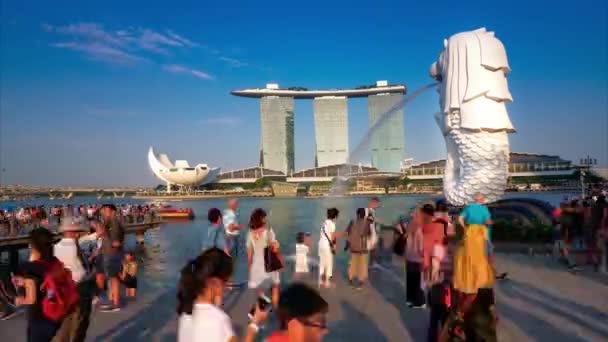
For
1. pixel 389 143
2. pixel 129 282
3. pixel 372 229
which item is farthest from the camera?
pixel 389 143

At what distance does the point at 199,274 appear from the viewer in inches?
97.0

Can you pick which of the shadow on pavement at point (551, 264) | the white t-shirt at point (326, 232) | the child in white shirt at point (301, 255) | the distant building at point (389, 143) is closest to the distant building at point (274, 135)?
the distant building at point (389, 143)

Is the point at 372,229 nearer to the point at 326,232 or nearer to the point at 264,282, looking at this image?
the point at 326,232

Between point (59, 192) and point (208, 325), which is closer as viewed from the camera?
point (208, 325)

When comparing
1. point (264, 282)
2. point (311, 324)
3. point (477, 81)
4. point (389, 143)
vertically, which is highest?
point (389, 143)

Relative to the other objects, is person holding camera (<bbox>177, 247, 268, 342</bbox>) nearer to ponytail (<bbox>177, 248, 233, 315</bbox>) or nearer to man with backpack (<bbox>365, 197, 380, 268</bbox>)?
ponytail (<bbox>177, 248, 233, 315</bbox>)

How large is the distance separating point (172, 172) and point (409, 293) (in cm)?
9255

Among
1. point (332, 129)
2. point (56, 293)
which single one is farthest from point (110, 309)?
point (332, 129)

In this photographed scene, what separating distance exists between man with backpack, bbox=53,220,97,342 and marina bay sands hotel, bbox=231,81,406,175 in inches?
4653

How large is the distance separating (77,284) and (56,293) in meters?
1.09

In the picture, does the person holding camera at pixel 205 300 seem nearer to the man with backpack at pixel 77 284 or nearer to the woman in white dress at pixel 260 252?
the man with backpack at pixel 77 284

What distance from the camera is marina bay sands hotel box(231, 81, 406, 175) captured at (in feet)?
407

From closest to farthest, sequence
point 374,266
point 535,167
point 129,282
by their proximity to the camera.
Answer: point 129,282 → point 374,266 → point 535,167

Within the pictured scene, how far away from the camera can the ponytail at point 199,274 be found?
245 cm
